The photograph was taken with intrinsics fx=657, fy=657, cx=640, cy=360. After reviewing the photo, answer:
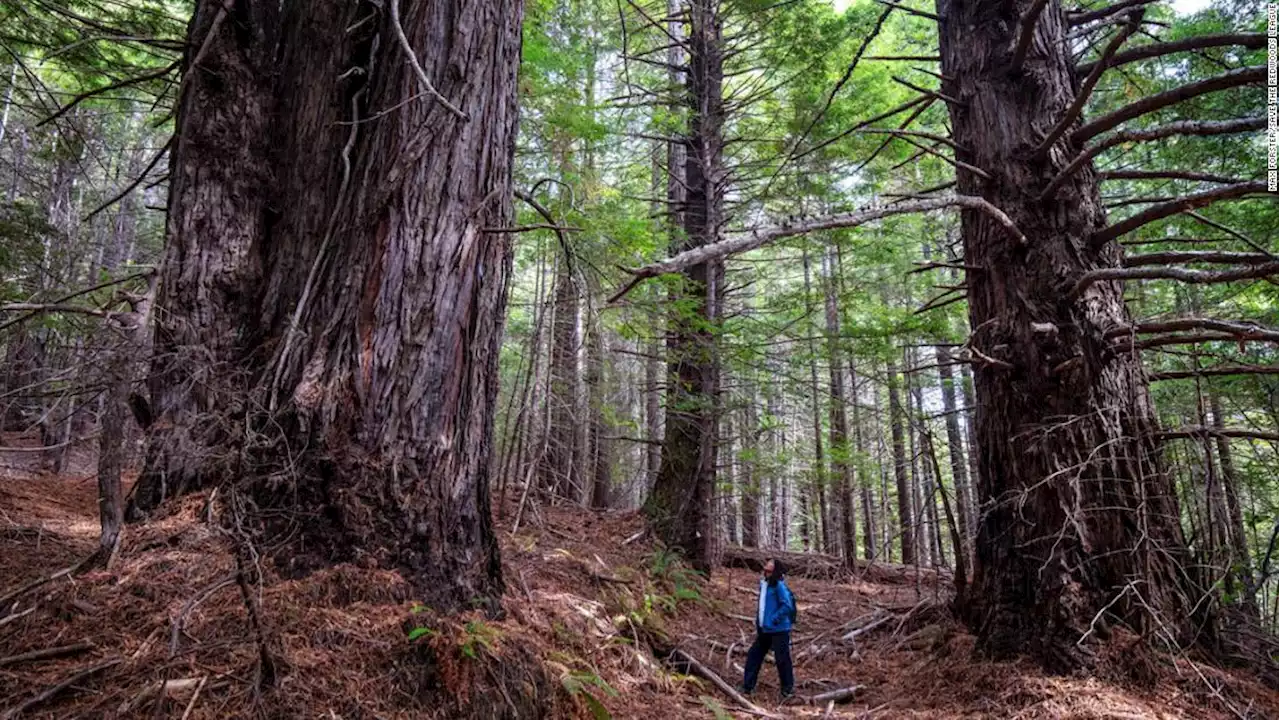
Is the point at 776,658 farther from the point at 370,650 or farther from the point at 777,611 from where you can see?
the point at 370,650

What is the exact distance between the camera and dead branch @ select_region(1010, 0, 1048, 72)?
420 centimetres

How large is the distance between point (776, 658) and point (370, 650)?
380 centimetres

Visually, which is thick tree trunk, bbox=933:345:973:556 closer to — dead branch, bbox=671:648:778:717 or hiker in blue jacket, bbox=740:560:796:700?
hiker in blue jacket, bbox=740:560:796:700

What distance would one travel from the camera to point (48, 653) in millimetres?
2645

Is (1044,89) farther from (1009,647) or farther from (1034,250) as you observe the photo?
(1009,647)

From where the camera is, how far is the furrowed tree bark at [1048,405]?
4090 millimetres

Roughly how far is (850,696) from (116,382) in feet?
16.5

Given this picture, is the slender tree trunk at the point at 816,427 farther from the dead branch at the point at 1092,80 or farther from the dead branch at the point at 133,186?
the dead branch at the point at 133,186

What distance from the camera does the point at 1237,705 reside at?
3578 millimetres

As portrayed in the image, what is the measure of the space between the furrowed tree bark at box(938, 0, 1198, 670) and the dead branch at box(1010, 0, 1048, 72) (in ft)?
0.32

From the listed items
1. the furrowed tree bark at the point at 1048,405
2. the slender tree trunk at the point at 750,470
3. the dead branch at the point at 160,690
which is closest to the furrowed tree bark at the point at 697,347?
the slender tree trunk at the point at 750,470

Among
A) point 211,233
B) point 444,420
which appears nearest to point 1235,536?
point 444,420

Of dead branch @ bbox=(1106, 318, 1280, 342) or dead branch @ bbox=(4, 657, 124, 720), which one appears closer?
dead branch @ bbox=(4, 657, 124, 720)

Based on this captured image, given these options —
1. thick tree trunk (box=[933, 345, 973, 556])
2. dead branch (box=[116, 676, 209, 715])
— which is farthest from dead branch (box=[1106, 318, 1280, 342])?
thick tree trunk (box=[933, 345, 973, 556])
